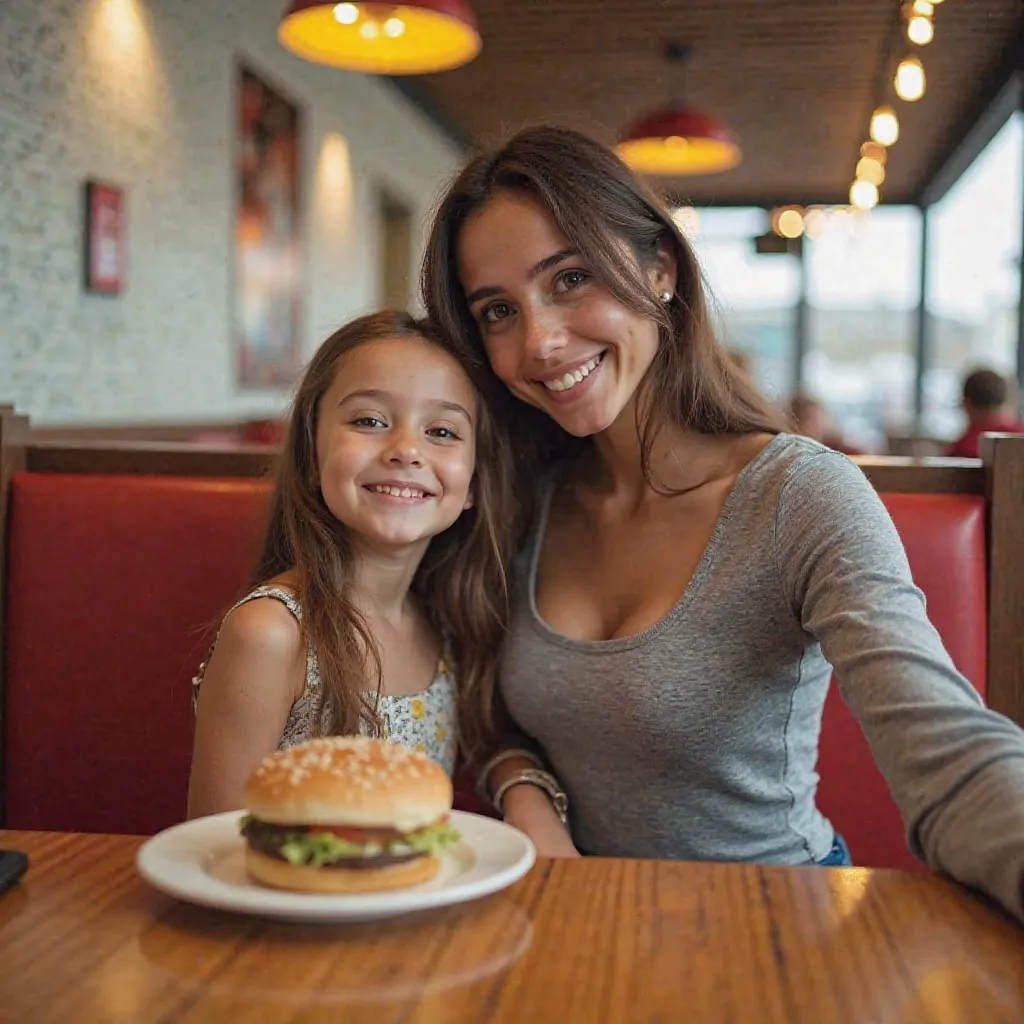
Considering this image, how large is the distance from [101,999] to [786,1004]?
44 cm

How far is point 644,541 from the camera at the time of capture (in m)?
1.74

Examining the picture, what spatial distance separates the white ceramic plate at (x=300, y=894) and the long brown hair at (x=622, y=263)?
2.62ft

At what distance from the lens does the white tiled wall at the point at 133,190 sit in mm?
4051

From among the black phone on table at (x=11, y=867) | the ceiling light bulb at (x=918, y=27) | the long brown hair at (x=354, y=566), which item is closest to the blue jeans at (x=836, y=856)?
the long brown hair at (x=354, y=566)

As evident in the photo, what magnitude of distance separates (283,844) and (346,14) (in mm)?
3017

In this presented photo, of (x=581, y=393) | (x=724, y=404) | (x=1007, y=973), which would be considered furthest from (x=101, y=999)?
(x=724, y=404)

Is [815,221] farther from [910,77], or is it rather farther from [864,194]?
[910,77]

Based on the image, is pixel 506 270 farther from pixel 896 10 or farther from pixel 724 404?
pixel 896 10

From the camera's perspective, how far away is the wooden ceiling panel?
7.09 m

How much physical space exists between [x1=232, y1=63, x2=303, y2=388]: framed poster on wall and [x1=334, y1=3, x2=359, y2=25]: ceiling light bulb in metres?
2.39

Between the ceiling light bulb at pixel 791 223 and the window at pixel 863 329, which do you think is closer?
the ceiling light bulb at pixel 791 223

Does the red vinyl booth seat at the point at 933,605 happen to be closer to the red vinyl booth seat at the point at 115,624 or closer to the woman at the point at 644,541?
the woman at the point at 644,541

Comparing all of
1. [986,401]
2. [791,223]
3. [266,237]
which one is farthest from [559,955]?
[791,223]

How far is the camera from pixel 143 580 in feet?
6.59
